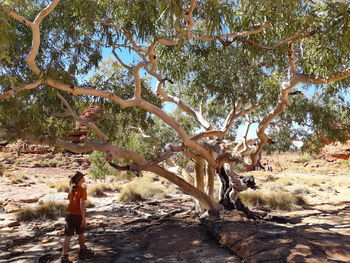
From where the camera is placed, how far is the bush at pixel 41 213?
9.64 m

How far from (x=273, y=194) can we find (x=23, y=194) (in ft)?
43.3

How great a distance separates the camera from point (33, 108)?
6.19m

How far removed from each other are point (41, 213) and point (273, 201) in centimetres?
824

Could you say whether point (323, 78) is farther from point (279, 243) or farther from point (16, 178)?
point (16, 178)

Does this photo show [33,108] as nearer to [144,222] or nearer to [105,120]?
[105,120]

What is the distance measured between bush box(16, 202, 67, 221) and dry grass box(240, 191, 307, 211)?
680 centimetres

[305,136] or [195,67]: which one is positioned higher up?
[195,67]

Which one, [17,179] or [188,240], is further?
[17,179]

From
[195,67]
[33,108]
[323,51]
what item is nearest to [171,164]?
[195,67]

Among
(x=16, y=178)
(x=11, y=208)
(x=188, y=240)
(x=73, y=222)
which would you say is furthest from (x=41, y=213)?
(x=16, y=178)

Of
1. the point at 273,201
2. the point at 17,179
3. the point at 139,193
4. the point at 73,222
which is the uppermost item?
the point at 17,179

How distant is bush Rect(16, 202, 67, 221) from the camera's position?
9.64 m

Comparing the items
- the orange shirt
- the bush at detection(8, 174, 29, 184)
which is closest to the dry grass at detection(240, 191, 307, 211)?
the orange shirt

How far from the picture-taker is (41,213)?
9.93 metres
